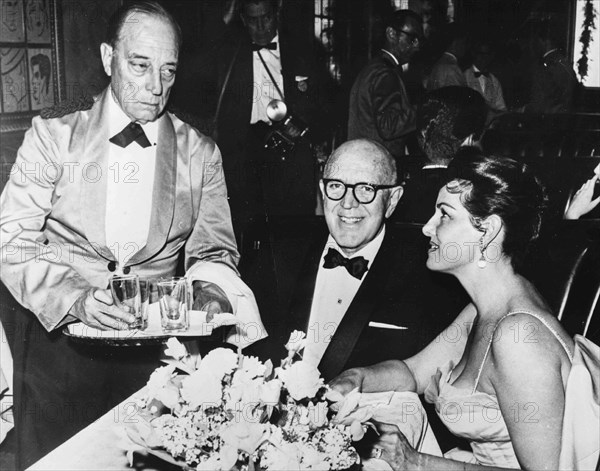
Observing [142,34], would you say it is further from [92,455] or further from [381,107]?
[381,107]

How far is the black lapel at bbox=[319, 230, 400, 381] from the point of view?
2531 mm

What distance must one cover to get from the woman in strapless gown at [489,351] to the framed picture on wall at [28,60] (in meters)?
1.37

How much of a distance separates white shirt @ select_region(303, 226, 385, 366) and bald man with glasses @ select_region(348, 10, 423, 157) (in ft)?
3.08

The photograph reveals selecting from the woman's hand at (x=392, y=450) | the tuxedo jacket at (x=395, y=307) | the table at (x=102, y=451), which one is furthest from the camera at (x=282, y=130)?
the woman's hand at (x=392, y=450)

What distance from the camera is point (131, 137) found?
7.74ft

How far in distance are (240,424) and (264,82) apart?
2.13m

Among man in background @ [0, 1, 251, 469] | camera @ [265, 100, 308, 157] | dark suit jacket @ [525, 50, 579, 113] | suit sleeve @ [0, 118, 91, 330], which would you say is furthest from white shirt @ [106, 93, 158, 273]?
dark suit jacket @ [525, 50, 579, 113]

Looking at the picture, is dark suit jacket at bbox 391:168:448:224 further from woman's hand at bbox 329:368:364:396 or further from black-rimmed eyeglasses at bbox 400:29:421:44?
black-rimmed eyeglasses at bbox 400:29:421:44

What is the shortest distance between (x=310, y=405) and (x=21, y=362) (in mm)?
1489

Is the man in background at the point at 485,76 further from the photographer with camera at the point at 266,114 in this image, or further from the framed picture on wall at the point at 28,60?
the framed picture on wall at the point at 28,60

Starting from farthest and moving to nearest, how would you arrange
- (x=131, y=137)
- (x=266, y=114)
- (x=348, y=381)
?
1. (x=266, y=114)
2. (x=131, y=137)
3. (x=348, y=381)

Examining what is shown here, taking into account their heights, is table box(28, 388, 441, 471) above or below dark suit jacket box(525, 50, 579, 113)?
below

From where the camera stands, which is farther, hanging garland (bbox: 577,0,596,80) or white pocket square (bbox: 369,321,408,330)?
hanging garland (bbox: 577,0,596,80)

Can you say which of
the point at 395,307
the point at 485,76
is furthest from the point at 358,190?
the point at 485,76
